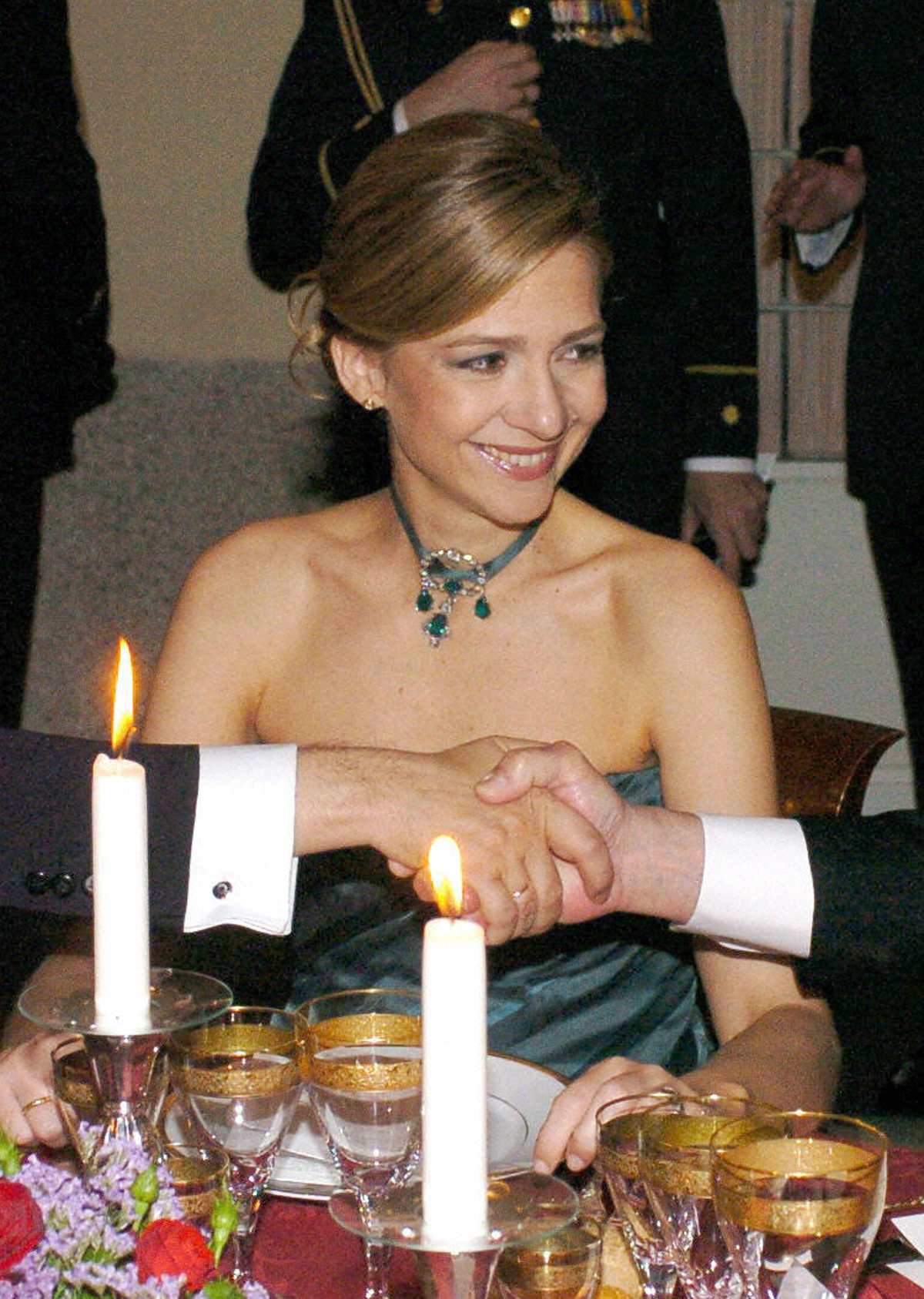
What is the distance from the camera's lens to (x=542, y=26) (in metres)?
2.96

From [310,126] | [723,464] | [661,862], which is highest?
[310,126]

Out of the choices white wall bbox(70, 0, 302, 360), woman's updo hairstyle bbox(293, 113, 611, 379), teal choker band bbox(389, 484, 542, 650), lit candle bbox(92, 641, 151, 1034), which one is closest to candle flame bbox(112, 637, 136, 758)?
lit candle bbox(92, 641, 151, 1034)

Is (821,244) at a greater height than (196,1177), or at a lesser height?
lesser

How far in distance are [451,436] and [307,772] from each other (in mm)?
542

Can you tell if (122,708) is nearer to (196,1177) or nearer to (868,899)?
(196,1177)

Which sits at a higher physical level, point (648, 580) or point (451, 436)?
point (451, 436)

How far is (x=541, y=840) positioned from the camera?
1.70 meters

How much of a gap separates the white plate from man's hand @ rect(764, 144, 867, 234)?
7.65 feet

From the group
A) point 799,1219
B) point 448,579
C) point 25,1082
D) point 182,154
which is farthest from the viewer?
point 182,154

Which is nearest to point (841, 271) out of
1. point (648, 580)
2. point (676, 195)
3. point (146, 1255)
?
point (676, 195)

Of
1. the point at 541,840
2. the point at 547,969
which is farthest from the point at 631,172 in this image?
the point at 541,840

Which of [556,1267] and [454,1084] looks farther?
[556,1267]

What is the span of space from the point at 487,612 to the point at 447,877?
1307mm

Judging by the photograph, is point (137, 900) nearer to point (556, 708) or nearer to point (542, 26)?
point (556, 708)
